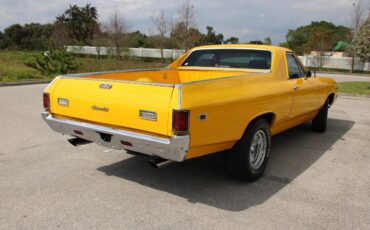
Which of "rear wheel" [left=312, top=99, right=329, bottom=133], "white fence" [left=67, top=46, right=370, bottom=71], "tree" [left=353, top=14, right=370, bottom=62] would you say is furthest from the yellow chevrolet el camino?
"white fence" [left=67, top=46, right=370, bottom=71]

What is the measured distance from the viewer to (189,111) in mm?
3490

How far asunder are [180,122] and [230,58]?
2824 millimetres

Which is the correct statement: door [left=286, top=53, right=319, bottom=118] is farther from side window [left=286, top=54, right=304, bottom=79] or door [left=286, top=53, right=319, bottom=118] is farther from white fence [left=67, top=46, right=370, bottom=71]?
white fence [left=67, top=46, right=370, bottom=71]

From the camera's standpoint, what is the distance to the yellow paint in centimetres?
361

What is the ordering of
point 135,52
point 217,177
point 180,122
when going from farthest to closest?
1. point 135,52
2. point 217,177
3. point 180,122

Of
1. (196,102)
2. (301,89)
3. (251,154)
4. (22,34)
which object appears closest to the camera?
(196,102)

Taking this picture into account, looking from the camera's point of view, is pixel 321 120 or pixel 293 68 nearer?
pixel 293 68

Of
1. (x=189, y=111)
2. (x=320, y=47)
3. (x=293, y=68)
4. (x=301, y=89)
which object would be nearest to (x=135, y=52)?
(x=320, y=47)

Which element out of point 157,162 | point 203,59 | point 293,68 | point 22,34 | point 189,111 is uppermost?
point 22,34

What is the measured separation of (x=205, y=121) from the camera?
370 cm

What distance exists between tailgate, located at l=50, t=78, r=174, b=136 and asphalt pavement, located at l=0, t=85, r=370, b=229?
805mm

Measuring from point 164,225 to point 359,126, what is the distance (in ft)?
21.0

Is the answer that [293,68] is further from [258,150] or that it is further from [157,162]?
[157,162]

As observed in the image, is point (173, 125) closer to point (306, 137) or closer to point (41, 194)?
point (41, 194)
